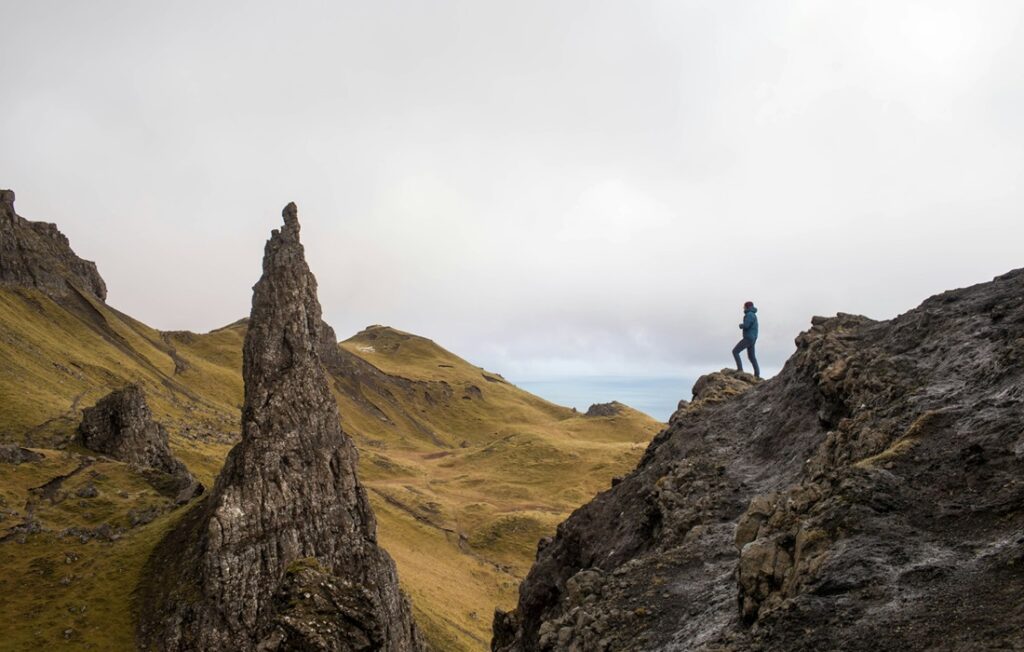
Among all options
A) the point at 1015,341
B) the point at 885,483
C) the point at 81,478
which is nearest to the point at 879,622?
the point at 885,483

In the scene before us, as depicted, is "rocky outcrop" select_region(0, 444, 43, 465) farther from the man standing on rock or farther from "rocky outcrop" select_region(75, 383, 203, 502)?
the man standing on rock

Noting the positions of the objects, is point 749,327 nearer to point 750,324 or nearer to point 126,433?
point 750,324

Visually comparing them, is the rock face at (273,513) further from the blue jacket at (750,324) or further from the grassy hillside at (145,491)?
the blue jacket at (750,324)

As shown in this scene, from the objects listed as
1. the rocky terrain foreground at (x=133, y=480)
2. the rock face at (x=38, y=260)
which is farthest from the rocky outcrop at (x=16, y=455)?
the rock face at (x=38, y=260)

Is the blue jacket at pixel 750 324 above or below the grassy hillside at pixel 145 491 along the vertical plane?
above

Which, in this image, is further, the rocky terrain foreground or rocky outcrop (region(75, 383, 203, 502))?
rocky outcrop (region(75, 383, 203, 502))

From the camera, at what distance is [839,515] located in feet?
49.3

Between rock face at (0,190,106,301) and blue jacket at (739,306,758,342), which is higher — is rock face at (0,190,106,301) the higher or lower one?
the higher one

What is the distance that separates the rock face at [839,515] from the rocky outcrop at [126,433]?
66.4m

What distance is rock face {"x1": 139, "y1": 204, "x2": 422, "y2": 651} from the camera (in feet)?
162

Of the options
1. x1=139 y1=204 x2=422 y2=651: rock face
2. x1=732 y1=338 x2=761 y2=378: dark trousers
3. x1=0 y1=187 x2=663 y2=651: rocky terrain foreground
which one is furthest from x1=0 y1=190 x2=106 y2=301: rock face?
x1=732 y1=338 x2=761 y2=378: dark trousers

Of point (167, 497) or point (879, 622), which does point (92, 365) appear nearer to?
point (167, 497)

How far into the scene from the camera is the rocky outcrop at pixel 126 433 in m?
78.2

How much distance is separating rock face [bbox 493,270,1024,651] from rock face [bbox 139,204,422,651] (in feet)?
93.2
